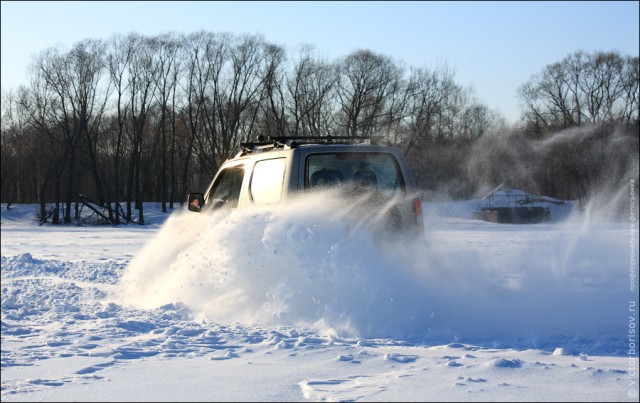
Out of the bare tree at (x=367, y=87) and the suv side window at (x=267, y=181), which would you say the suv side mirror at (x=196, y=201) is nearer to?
the suv side window at (x=267, y=181)

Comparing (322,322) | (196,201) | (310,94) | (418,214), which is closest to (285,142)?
(418,214)

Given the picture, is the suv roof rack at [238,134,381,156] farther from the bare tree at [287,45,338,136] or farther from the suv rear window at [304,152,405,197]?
the bare tree at [287,45,338,136]

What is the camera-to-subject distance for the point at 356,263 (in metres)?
7.08

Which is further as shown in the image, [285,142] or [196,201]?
[196,201]

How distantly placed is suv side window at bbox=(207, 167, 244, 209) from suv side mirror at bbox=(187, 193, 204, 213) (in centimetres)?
11

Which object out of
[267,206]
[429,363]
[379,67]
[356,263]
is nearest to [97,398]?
[429,363]

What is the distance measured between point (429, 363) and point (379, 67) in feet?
148

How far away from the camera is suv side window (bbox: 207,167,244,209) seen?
9305mm

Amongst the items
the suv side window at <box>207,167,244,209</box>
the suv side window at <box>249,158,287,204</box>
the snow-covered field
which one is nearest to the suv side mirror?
the suv side window at <box>207,167,244,209</box>

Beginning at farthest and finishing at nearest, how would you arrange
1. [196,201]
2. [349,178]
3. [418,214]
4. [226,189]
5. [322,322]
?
1. [196,201]
2. [226,189]
3. [418,214]
4. [349,178]
5. [322,322]

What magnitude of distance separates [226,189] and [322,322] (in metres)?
3.36

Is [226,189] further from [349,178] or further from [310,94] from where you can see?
[310,94]

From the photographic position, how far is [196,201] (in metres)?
10.1

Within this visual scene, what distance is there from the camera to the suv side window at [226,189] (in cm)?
930
